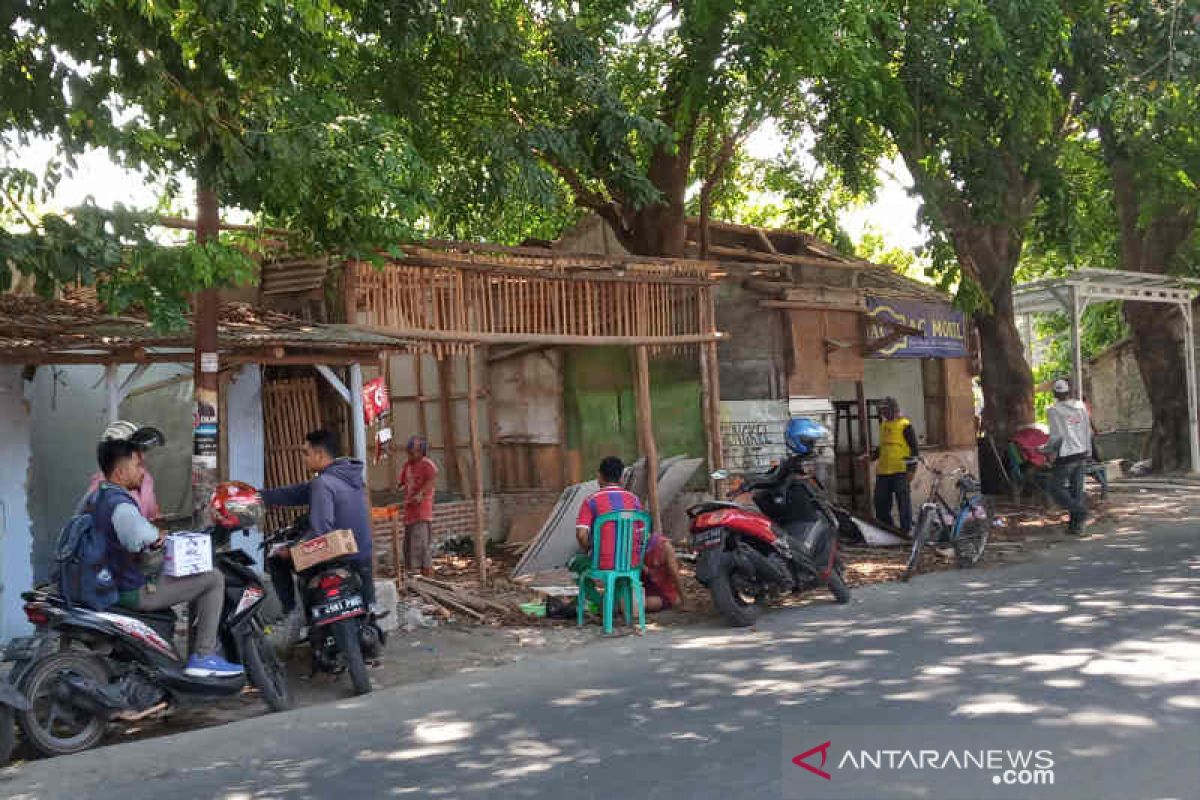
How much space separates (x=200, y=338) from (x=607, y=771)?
434cm

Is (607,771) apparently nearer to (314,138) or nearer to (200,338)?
(200,338)

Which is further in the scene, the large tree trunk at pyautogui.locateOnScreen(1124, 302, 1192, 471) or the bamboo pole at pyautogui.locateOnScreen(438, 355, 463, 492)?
the large tree trunk at pyautogui.locateOnScreen(1124, 302, 1192, 471)

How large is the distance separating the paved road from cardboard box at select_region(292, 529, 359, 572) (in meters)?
0.85

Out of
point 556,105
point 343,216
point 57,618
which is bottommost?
point 57,618

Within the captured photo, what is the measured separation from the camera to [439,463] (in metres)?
16.1

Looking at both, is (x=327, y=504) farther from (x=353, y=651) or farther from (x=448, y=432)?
(x=448, y=432)

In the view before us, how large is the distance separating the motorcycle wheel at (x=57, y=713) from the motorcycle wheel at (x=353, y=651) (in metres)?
1.38

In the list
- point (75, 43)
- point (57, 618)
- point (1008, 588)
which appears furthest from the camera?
point (1008, 588)

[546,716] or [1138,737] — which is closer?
[1138,737]

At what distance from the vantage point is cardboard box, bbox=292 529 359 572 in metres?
6.98

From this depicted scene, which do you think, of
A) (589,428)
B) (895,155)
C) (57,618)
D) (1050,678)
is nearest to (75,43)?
(57,618)

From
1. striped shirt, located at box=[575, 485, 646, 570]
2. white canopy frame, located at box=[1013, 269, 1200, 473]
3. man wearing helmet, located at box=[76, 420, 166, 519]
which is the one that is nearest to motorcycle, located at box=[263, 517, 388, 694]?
man wearing helmet, located at box=[76, 420, 166, 519]

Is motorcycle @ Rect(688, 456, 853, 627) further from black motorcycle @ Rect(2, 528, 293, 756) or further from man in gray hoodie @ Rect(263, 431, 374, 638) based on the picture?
black motorcycle @ Rect(2, 528, 293, 756)

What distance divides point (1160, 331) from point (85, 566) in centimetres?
1982
